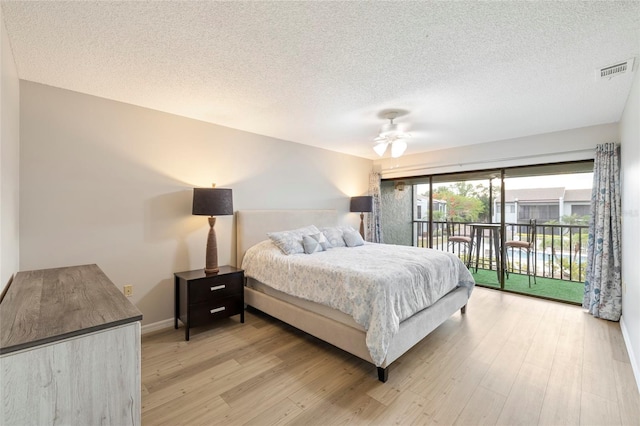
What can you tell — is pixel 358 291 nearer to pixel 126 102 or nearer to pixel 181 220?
pixel 181 220

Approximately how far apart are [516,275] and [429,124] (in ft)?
10.8

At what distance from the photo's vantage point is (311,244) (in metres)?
3.45

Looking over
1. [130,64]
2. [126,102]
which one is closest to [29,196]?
[126,102]

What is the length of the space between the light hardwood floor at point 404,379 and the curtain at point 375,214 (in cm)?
268

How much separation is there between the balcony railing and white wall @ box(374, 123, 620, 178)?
1.04 m

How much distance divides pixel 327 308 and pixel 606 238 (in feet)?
11.4

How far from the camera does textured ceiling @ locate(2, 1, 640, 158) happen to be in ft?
5.08

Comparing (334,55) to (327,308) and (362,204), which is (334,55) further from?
(362,204)

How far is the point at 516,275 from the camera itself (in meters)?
4.78

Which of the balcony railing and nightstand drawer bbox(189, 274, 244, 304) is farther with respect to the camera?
the balcony railing

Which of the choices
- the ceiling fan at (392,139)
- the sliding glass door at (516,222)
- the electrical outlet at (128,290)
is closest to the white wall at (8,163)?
the electrical outlet at (128,290)

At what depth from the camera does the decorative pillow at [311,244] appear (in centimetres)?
342

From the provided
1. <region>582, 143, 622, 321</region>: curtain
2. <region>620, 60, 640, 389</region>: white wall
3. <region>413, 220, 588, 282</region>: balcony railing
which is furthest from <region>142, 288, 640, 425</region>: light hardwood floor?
<region>413, 220, 588, 282</region>: balcony railing

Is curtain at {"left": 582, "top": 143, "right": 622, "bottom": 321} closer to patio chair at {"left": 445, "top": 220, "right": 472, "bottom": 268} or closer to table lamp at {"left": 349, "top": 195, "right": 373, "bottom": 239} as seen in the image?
patio chair at {"left": 445, "top": 220, "right": 472, "bottom": 268}
